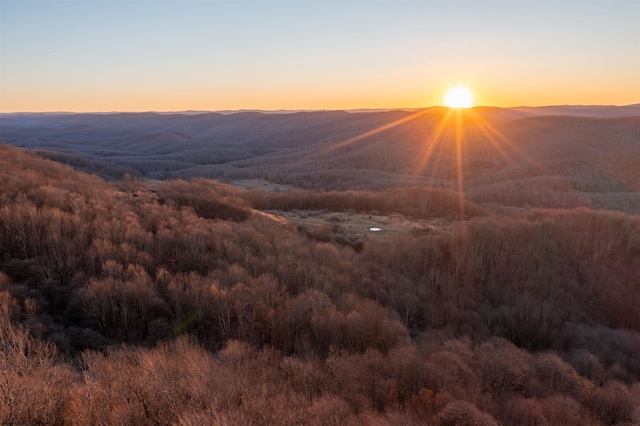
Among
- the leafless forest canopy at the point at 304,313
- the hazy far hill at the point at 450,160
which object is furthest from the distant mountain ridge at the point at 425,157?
the leafless forest canopy at the point at 304,313

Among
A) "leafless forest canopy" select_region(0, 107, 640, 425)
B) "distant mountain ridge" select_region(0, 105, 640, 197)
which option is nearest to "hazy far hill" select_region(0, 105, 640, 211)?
"distant mountain ridge" select_region(0, 105, 640, 197)

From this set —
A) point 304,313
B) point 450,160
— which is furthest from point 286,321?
point 450,160

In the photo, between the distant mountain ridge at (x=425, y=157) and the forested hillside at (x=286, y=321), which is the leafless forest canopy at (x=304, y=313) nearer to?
the forested hillside at (x=286, y=321)

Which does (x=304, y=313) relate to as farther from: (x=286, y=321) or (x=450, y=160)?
(x=450, y=160)

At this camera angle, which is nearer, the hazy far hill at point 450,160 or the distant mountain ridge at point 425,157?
the hazy far hill at point 450,160

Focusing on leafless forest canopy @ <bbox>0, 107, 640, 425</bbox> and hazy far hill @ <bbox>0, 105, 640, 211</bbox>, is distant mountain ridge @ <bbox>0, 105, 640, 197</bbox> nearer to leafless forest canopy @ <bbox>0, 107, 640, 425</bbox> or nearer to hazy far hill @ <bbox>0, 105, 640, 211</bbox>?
hazy far hill @ <bbox>0, 105, 640, 211</bbox>
